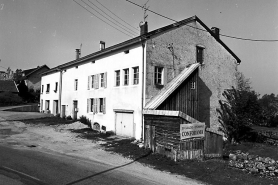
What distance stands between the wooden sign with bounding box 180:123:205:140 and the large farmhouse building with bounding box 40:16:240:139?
3177 mm

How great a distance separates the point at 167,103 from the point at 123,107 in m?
3.83

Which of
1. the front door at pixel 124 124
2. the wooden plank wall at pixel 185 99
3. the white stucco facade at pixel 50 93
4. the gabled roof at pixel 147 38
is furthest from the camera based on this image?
the white stucco facade at pixel 50 93

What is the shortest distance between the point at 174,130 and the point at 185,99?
17.1 ft

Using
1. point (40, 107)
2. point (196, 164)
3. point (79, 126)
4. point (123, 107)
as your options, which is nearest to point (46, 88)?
point (40, 107)

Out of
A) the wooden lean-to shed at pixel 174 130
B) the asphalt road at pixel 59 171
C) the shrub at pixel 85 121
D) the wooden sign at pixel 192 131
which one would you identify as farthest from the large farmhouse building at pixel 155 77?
the asphalt road at pixel 59 171

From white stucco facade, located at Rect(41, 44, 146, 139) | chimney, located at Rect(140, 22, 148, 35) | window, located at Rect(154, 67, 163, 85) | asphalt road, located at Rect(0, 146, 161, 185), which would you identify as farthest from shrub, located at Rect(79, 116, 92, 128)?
asphalt road, located at Rect(0, 146, 161, 185)

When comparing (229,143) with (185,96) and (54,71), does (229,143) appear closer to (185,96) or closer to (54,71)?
(185,96)

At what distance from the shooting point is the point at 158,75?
16.6 m

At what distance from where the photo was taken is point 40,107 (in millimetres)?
36031

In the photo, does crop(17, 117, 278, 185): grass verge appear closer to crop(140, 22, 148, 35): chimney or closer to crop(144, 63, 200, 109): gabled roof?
crop(144, 63, 200, 109): gabled roof

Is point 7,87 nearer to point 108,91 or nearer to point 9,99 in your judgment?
point 9,99

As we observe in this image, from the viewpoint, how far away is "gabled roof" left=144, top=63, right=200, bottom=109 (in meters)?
14.7

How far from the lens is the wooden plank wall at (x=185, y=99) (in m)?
15.3

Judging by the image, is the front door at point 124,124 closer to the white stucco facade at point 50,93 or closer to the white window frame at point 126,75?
the white window frame at point 126,75
